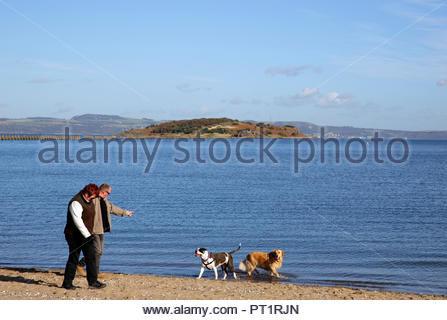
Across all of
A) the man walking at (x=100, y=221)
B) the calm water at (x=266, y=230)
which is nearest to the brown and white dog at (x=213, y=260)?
the calm water at (x=266, y=230)

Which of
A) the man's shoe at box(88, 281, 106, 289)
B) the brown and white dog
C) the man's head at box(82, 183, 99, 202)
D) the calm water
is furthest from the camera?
the calm water

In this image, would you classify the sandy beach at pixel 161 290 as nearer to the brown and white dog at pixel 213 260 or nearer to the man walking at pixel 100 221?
the brown and white dog at pixel 213 260

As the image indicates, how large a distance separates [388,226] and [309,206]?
8872 millimetres

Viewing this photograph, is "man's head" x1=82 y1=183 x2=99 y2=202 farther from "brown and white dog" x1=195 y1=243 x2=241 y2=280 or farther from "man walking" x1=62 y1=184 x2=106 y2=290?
"brown and white dog" x1=195 y1=243 x2=241 y2=280

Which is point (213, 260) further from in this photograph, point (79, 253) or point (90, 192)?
point (90, 192)

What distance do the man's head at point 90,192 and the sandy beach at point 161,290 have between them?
6.67 ft

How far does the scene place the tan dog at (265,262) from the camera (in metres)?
14.3

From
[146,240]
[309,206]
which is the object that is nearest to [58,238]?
[146,240]

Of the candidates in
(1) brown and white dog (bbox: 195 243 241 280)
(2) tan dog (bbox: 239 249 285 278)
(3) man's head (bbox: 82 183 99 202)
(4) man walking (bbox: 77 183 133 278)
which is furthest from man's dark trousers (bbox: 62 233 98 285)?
(2) tan dog (bbox: 239 249 285 278)

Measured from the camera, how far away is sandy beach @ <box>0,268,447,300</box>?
11.1 m

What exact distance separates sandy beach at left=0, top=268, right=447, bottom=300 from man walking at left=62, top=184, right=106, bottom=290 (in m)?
0.35

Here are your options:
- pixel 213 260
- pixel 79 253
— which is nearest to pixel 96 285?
pixel 79 253

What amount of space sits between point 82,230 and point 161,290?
7.95 feet
